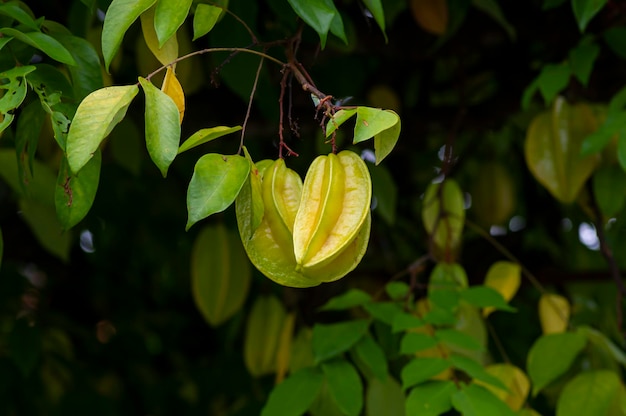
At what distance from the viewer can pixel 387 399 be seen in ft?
3.18

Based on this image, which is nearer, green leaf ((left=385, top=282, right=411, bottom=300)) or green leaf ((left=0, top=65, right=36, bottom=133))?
green leaf ((left=0, top=65, right=36, bottom=133))

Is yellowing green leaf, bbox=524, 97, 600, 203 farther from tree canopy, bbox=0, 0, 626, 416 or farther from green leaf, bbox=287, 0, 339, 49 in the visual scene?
green leaf, bbox=287, 0, 339, 49

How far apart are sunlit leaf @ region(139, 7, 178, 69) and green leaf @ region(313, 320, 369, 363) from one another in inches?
16.1

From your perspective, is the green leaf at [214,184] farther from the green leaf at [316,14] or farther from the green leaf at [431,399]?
the green leaf at [431,399]

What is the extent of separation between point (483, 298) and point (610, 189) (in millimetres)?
315

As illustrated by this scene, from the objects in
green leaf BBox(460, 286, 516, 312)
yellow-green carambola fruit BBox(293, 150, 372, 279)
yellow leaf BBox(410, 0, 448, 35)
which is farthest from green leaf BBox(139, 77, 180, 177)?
yellow leaf BBox(410, 0, 448, 35)

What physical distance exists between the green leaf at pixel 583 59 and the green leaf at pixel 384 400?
0.46 meters

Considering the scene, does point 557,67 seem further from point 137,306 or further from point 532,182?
point 137,306

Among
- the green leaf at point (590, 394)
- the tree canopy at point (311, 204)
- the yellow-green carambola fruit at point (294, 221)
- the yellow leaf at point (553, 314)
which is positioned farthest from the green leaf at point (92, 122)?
the yellow leaf at point (553, 314)

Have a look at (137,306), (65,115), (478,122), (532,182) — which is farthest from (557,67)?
(137,306)

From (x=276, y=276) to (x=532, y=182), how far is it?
4.81 ft

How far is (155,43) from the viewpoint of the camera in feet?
2.14

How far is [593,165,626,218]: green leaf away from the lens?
1.09 metres

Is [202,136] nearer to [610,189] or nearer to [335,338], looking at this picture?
[335,338]
